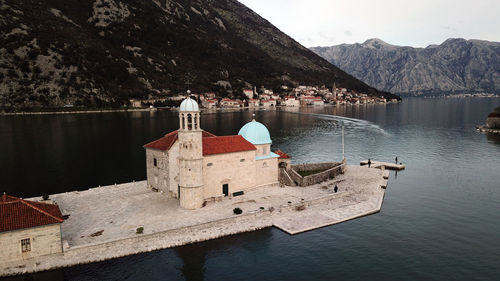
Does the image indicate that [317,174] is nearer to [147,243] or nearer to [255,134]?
[255,134]

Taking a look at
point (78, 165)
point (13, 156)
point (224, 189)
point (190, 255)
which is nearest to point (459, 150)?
point (224, 189)

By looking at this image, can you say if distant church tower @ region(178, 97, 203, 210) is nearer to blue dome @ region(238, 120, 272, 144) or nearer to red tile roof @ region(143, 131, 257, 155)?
red tile roof @ region(143, 131, 257, 155)

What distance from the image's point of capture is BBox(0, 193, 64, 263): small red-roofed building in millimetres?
25125

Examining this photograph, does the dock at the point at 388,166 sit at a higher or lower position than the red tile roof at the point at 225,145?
lower

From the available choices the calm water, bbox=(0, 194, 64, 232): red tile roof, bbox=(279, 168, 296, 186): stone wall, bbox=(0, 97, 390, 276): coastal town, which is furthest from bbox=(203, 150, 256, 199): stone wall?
bbox=(0, 194, 64, 232): red tile roof

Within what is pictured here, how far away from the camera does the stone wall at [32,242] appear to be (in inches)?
986

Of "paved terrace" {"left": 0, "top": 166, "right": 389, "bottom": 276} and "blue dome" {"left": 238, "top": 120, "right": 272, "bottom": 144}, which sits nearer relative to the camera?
"paved terrace" {"left": 0, "top": 166, "right": 389, "bottom": 276}

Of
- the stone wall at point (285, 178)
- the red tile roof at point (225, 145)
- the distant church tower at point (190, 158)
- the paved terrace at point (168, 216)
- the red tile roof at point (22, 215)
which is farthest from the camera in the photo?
the stone wall at point (285, 178)

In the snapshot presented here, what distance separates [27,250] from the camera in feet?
85.1

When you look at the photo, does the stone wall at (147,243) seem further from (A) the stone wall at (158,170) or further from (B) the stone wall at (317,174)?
(B) the stone wall at (317,174)

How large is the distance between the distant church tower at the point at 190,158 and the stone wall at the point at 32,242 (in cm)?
1299

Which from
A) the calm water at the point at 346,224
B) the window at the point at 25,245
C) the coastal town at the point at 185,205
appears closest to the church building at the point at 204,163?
the coastal town at the point at 185,205

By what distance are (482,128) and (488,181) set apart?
7642 centimetres

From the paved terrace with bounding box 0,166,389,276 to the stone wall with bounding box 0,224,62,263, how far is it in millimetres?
651
